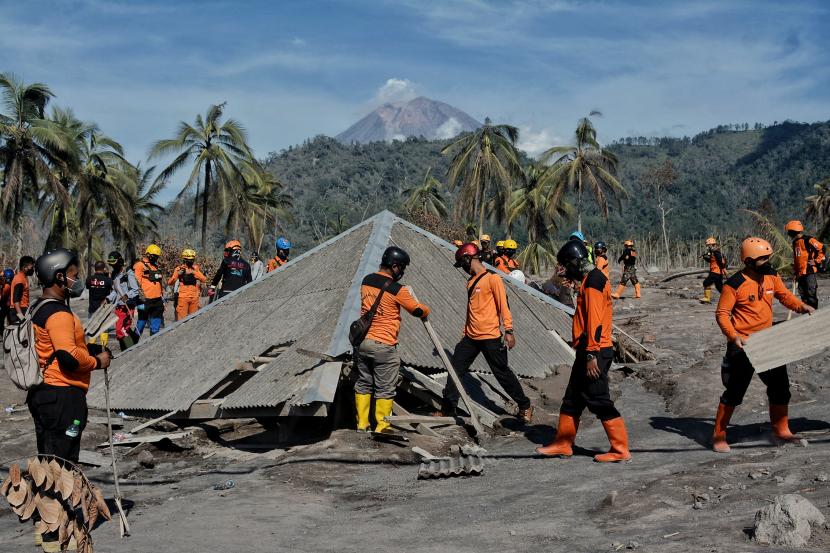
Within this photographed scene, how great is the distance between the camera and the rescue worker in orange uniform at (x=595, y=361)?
7.06m

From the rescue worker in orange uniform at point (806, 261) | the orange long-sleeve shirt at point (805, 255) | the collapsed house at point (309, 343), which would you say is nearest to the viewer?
the collapsed house at point (309, 343)

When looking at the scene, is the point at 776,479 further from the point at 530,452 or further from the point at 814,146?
the point at 814,146

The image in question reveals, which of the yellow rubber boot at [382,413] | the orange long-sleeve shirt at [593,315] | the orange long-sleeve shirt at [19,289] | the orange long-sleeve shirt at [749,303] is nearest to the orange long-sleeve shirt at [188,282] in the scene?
the orange long-sleeve shirt at [19,289]

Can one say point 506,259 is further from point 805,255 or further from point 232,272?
point 805,255

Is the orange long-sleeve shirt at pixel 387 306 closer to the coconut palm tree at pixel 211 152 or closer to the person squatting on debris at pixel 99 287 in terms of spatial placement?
the person squatting on debris at pixel 99 287

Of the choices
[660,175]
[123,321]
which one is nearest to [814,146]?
[660,175]

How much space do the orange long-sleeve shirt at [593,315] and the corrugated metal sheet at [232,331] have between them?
3.38m

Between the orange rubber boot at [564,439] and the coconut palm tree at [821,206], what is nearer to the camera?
the orange rubber boot at [564,439]

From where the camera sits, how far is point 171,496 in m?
7.36

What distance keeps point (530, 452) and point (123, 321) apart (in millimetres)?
8630

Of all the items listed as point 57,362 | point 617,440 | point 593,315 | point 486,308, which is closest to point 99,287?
point 486,308

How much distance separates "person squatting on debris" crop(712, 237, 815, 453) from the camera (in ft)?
23.2

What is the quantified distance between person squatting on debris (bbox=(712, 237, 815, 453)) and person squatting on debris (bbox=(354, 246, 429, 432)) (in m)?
2.89

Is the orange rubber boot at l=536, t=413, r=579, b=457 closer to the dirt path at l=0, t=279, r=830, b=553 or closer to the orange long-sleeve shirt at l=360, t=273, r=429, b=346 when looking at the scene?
the dirt path at l=0, t=279, r=830, b=553
